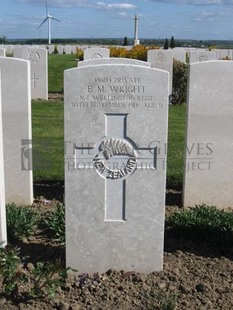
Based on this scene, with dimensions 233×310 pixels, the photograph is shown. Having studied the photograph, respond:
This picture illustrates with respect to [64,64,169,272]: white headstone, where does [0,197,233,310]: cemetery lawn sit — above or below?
below

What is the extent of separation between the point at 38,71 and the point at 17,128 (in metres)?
9.78

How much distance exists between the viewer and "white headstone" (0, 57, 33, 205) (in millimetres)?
5523

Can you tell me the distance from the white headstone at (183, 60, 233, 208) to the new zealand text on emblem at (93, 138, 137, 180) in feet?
6.01

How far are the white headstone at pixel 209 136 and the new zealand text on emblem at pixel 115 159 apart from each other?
1832 millimetres

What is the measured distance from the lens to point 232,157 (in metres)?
5.74

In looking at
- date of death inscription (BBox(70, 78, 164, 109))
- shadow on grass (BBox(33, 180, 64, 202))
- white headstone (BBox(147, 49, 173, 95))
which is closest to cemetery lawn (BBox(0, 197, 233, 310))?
date of death inscription (BBox(70, 78, 164, 109))

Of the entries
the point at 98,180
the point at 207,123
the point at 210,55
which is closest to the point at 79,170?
the point at 98,180

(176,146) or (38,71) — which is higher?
(38,71)

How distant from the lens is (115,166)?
3953 mm

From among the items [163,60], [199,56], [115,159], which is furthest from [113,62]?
[199,56]

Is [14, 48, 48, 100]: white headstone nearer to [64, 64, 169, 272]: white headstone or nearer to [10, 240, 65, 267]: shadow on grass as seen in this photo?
[10, 240, 65, 267]: shadow on grass

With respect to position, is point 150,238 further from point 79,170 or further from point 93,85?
point 93,85

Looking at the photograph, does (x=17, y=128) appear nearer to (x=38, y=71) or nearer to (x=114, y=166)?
(x=114, y=166)

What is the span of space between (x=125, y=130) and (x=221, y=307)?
1463mm
